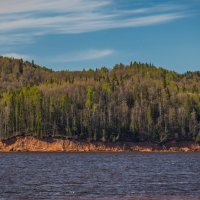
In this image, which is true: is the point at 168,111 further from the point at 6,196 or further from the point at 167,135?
the point at 6,196

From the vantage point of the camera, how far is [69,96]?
19550 cm

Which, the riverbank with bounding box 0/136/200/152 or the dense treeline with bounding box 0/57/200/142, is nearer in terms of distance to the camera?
the riverbank with bounding box 0/136/200/152

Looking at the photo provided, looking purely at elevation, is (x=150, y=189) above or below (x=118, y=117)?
below

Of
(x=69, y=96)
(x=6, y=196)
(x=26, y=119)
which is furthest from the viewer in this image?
(x=69, y=96)

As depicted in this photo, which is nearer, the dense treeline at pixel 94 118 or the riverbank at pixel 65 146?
the riverbank at pixel 65 146

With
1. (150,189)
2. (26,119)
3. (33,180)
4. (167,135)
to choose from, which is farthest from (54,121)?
(150,189)

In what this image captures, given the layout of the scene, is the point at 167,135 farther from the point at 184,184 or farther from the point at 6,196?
the point at 6,196

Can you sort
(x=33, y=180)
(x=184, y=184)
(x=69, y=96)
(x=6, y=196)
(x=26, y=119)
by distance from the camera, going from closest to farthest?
(x=6, y=196) → (x=184, y=184) → (x=33, y=180) → (x=26, y=119) → (x=69, y=96)

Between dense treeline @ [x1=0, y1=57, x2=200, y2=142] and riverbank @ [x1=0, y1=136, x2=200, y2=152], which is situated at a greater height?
dense treeline @ [x1=0, y1=57, x2=200, y2=142]

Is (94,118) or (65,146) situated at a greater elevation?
(94,118)

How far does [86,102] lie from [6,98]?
24.9m

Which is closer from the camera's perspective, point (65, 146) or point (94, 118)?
point (65, 146)

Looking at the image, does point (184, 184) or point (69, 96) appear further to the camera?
point (69, 96)

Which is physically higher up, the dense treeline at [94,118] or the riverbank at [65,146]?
the dense treeline at [94,118]
